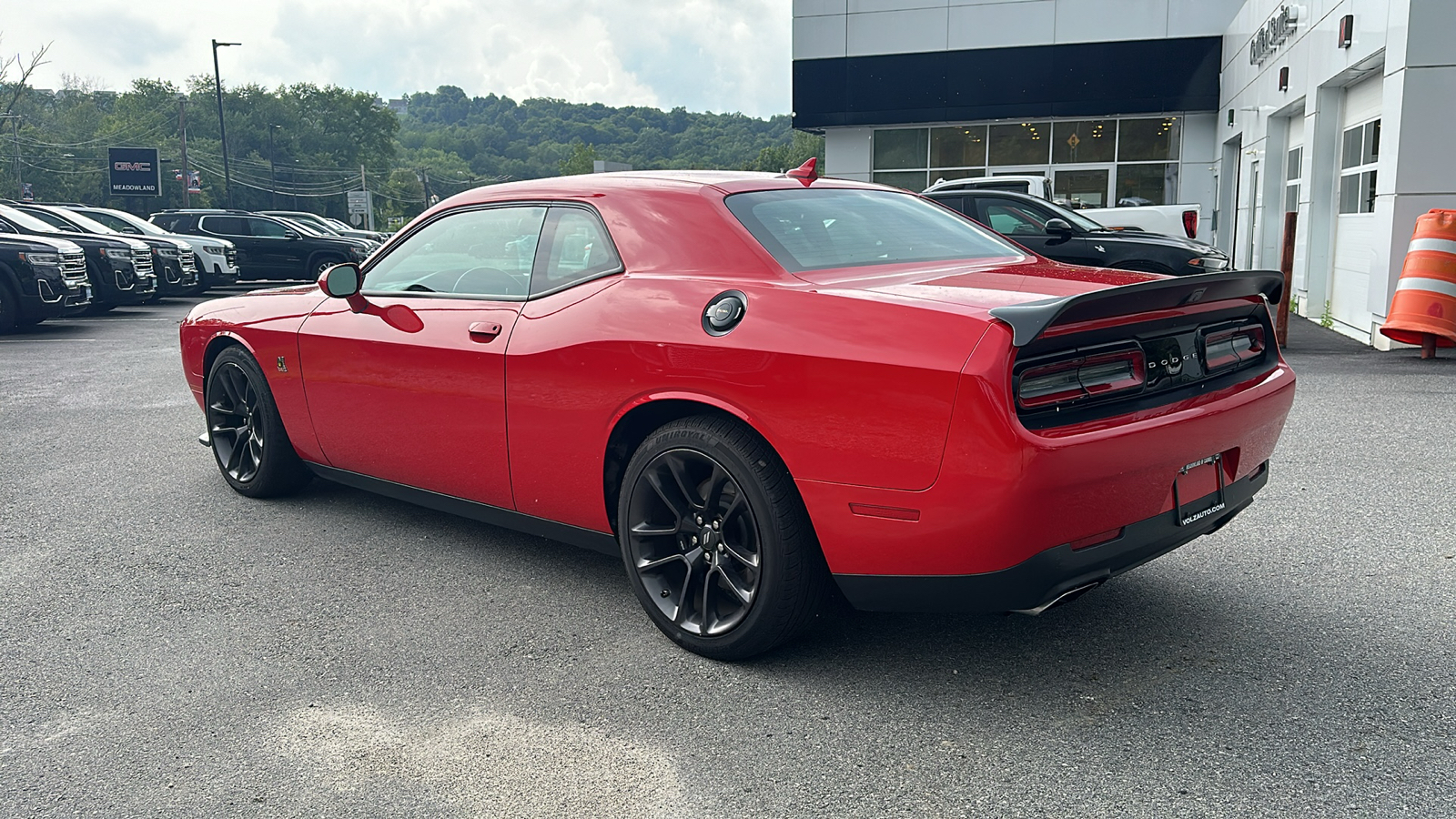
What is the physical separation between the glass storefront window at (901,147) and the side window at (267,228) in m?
13.7

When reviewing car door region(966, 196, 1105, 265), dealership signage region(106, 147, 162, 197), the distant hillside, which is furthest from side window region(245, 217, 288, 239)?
dealership signage region(106, 147, 162, 197)

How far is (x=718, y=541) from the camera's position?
128 inches

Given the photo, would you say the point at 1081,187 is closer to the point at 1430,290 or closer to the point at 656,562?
the point at 1430,290

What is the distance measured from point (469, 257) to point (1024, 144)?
23.9 m

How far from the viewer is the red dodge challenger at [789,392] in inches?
108

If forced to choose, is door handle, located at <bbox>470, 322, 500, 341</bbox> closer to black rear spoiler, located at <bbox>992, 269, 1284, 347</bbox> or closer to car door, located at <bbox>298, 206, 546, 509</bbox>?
car door, located at <bbox>298, 206, 546, 509</bbox>

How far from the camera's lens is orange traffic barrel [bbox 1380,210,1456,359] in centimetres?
948

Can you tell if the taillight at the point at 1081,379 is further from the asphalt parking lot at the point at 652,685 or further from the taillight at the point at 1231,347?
the asphalt parking lot at the point at 652,685

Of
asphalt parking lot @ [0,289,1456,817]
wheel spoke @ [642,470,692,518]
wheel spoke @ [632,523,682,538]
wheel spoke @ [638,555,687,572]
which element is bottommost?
asphalt parking lot @ [0,289,1456,817]

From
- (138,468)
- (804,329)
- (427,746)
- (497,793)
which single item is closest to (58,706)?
(427,746)

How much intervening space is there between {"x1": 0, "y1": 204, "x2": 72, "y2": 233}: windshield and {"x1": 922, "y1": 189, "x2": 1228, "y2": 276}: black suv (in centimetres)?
1150

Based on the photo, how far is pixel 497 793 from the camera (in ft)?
8.48

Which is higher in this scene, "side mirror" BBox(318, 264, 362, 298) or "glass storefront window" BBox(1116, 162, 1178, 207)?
"glass storefront window" BBox(1116, 162, 1178, 207)

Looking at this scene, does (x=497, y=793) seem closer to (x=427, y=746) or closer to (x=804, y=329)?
(x=427, y=746)
